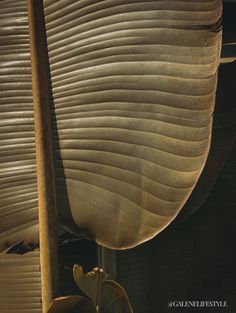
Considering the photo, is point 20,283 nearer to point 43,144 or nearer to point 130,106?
point 43,144

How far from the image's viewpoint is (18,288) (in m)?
1.00

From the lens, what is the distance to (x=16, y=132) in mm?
960

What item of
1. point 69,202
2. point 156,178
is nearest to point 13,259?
point 69,202

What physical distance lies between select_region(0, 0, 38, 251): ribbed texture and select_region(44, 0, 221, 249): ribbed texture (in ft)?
0.15

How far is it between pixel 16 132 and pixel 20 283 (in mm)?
249

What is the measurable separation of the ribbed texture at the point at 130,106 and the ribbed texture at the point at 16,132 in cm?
4

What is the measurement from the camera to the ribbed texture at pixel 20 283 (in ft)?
3.24

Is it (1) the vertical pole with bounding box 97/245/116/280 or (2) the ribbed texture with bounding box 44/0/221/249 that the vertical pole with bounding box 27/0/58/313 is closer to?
(2) the ribbed texture with bounding box 44/0/221/249

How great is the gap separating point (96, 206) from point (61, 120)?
142 mm

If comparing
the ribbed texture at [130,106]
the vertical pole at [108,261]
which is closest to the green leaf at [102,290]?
the ribbed texture at [130,106]

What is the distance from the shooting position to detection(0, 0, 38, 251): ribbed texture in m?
0.95

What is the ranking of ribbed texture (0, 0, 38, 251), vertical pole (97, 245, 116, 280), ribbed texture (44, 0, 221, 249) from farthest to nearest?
vertical pole (97, 245, 116, 280) → ribbed texture (0, 0, 38, 251) → ribbed texture (44, 0, 221, 249)

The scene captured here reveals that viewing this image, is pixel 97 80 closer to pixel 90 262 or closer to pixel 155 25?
pixel 155 25

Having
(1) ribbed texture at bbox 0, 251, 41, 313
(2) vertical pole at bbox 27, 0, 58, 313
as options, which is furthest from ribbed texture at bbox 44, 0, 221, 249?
(1) ribbed texture at bbox 0, 251, 41, 313
